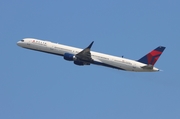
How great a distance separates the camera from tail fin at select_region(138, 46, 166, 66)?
3703 inches

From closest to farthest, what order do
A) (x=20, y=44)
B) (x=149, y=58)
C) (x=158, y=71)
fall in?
1. (x=158, y=71)
2. (x=149, y=58)
3. (x=20, y=44)

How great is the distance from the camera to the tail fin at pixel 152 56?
309ft

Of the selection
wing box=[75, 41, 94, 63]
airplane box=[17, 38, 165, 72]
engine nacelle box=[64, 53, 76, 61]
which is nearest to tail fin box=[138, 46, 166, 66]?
airplane box=[17, 38, 165, 72]

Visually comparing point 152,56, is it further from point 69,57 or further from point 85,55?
point 69,57

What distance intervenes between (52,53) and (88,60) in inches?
411

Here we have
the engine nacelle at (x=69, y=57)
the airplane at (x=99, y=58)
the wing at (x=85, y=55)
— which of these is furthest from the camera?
the engine nacelle at (x=69, y=57)

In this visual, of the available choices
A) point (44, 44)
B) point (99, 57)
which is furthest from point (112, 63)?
point (44, 44)

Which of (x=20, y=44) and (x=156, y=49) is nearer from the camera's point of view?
(x=156, y=49)

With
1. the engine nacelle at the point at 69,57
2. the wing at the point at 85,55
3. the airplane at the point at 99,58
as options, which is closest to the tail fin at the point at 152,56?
the airplane at the point at 99,58

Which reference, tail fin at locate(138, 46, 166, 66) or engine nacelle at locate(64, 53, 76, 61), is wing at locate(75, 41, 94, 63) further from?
tail fin at locate(138, 46, 166, 66)

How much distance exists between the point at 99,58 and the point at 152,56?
13.1 metres

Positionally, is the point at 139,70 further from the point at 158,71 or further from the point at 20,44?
the point at 20,44

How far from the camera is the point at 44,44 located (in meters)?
99.0

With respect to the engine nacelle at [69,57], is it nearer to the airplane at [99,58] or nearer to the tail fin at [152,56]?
the airplane at [99,58]
